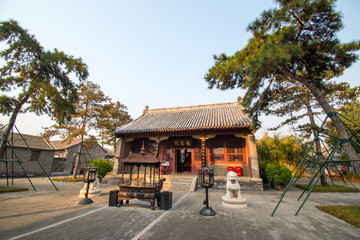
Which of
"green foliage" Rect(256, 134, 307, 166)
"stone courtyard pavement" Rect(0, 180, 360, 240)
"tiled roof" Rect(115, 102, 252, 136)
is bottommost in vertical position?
"stone courtyard pavement" Rect(0, 180, 360, 240)

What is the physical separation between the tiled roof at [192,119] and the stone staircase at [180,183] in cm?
324

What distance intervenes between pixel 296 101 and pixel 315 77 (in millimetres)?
4479

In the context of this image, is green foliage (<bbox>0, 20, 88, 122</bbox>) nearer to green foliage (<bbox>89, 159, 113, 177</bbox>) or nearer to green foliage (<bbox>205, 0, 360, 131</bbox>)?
green foliage (<bbox>89, 159, 113, 177</bbox>)

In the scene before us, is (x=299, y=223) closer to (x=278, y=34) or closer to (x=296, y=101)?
(x=278, y=34)

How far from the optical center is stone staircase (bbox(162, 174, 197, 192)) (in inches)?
347

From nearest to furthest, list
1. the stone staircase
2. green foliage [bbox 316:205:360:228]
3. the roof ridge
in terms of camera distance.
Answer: green foliage [bbox 316:205:360:228]
the stone staircase
the roof ridge

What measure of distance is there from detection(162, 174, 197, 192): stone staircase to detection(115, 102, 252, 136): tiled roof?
3244mm

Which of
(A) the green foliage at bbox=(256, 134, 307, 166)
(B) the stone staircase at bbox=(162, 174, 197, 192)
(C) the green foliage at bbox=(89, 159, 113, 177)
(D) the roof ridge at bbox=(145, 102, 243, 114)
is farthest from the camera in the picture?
(D) the roof ridge at bbox=(145, 102, 243, 114)

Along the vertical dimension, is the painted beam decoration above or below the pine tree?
below

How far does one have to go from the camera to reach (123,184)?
17.4 feet

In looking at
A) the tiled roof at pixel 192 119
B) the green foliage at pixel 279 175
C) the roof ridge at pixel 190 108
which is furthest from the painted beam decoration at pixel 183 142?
the green foliage at pixel 279 175

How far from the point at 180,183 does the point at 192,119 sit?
211 inches

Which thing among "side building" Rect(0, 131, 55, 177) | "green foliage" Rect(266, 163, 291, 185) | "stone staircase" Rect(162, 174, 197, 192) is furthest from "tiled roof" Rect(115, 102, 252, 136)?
"side building" Rect(0, 131, 55, 177)

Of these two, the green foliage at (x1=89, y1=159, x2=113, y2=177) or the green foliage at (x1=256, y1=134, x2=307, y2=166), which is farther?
the green foliage at (x1=256, y1=134, x2=307, y2=166)
